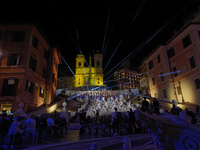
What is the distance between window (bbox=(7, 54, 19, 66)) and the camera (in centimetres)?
1780

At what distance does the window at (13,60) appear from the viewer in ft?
58.4

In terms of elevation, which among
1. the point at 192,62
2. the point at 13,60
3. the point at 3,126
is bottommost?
the point at 3,126

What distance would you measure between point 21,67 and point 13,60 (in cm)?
181

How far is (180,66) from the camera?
22.5m

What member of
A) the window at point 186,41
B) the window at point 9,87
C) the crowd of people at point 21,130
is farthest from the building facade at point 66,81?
the crowd of people at point 21,130

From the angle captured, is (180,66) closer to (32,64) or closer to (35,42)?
(32,64)

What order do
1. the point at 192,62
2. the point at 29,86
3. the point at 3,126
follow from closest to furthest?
the point at 3,126 < the point at 29,86 < the point at 192,62

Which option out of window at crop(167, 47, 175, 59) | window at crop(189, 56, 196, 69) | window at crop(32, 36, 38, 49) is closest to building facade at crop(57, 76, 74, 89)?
window at crop(32, 36, 38, 49)

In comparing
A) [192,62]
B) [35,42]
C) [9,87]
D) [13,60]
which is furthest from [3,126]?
[192,62]

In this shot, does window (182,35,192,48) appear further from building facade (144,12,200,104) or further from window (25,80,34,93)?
window (25,80,34,93)

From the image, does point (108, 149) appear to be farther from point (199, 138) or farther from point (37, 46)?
point (37, 46)

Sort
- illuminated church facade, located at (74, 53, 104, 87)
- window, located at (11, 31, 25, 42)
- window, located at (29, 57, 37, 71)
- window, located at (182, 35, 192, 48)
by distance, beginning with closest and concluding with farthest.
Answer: window, located at (29, 57, 37, 71)
window, located at (11, 31, 25, 42)
window, located at (182, 35, 192, 48)
illuminated church facade, located at (74, 53, 104, 87)

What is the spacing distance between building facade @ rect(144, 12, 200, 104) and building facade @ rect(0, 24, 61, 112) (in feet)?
70.6

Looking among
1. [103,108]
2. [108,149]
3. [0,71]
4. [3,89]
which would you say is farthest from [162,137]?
[0,71]
